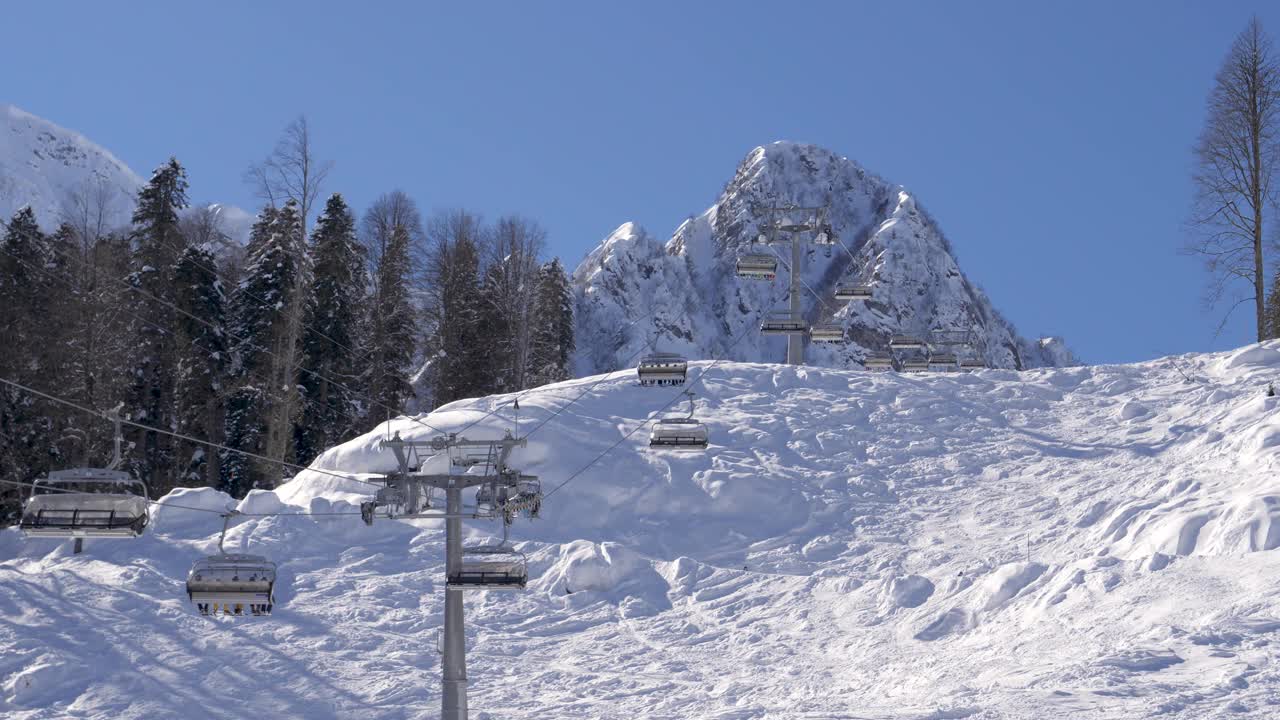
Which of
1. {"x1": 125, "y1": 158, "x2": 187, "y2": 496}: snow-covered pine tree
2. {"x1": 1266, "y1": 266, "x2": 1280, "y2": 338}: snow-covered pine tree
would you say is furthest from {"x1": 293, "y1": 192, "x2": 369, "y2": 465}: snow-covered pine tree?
{"x1": 1266, "y1": 266, "x2": 1280, "y2": 338}: snow-covered pine tree

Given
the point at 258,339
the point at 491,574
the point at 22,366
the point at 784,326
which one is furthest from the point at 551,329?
the point at 491,574

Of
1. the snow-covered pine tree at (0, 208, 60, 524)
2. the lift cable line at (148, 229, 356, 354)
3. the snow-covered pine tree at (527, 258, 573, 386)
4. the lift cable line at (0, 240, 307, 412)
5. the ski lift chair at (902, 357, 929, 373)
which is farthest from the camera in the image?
the snow-covered pine tree at (527, 258, 573, 386)

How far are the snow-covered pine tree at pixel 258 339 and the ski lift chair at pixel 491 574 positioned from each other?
2435cm

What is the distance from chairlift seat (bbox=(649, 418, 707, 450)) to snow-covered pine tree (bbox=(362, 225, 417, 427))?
24.3 m

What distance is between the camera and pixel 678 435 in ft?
83.0

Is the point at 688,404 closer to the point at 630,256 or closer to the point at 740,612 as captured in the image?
the point at 740,612

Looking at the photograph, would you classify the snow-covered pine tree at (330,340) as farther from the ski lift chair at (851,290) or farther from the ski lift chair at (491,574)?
the ski lift chair at (491,574)

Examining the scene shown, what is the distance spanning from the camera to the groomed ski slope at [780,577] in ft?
65.0

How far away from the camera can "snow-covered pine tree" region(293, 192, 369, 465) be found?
44750mm

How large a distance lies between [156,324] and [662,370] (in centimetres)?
2228

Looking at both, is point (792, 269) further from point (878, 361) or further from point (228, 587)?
point (228, 587)

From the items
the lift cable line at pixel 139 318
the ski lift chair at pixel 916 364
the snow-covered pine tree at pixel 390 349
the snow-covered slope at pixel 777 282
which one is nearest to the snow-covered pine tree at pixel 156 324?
the lift cable line at pixel 139 318

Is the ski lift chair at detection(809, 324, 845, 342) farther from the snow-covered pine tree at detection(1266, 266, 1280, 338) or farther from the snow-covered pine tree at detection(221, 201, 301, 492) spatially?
the snow-covered pine tree at detection(1266, 266, 1280, 338)

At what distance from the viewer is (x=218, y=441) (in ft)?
145
